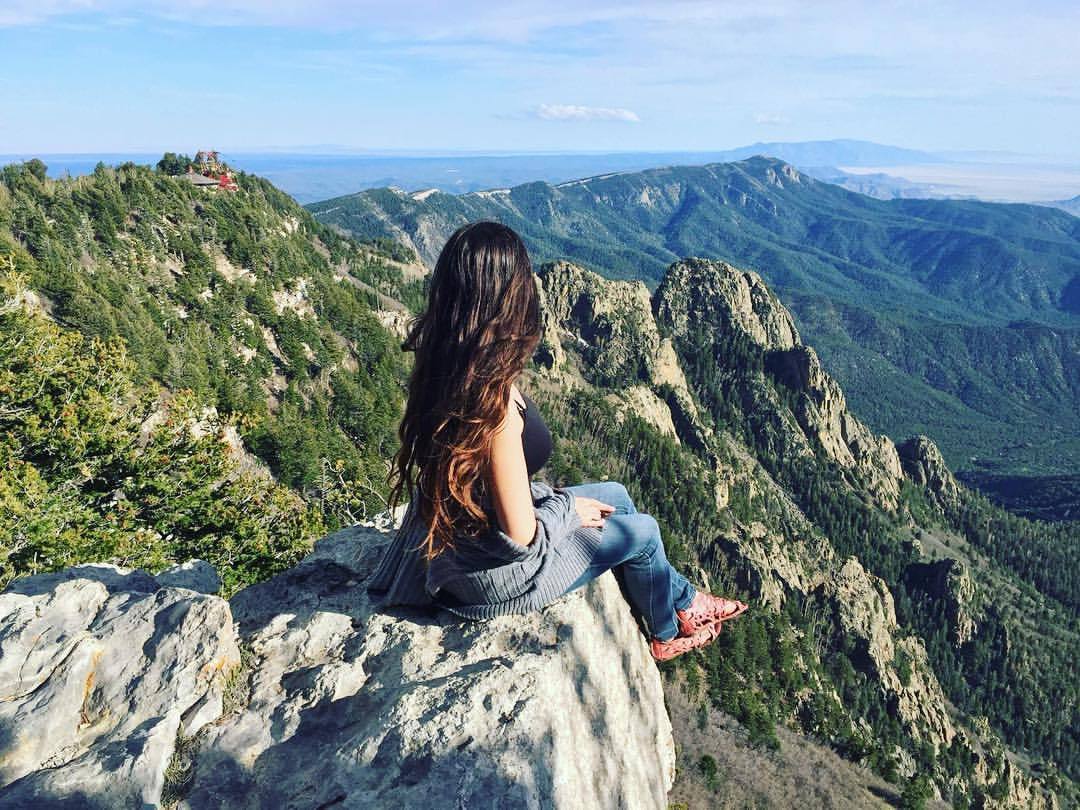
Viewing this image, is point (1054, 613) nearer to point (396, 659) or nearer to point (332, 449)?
point (332, 449)

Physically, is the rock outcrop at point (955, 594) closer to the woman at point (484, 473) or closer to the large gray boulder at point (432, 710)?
the large gray boulder at point (432, 710)

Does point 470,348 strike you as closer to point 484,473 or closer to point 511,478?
point 484,473

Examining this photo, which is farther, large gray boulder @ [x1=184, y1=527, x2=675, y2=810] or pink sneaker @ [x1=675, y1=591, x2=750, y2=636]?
pink sneaker @ [x1=675, y1=591, x2=750, y2=636]

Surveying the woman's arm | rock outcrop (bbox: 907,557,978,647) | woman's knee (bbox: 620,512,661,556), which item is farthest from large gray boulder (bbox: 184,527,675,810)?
rock outcrop (bbox: 907,557,978,647)

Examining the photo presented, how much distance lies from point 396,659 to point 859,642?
129510mm

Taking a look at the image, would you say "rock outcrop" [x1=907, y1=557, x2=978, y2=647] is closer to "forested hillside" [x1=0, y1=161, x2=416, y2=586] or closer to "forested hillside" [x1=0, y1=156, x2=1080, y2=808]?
"forested hillside" [x1=0, y1=156, x2=1080, y2=808]

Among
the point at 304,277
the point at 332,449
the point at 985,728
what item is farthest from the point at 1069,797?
the point at 304,277

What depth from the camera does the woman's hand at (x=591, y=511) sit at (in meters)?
7.89

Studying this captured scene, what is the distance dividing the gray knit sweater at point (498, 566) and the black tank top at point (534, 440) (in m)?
0.61

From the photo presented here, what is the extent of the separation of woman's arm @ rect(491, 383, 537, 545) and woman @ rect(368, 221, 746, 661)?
0.5 inches

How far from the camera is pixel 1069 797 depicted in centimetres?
11375

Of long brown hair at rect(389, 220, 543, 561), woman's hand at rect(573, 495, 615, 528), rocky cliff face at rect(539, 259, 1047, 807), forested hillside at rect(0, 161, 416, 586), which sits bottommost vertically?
rocky cliff face at rect(539, 259, 1047, 807)

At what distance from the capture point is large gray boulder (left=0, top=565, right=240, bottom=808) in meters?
5.29

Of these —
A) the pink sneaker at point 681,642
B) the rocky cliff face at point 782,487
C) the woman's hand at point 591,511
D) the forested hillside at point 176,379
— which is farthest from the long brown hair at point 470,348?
the rocky cliff face at point 782,487
